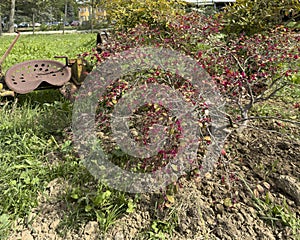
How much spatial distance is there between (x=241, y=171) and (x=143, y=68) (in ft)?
3.58

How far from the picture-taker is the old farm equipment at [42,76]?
3031 millimetres

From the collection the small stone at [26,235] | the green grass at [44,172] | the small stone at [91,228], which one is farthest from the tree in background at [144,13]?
the small stone at [26,235]

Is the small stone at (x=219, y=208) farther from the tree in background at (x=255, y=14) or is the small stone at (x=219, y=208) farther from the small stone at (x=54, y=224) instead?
the tree in background at (x=255, y=14)

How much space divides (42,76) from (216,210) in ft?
8.17

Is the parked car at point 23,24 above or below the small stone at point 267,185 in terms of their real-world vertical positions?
below

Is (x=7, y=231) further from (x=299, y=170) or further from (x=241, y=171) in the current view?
(x=299, y=170)

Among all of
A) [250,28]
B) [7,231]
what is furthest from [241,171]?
[250,28]

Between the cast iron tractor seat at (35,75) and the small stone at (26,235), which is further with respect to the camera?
the cast iron tractor seat at (35,75)

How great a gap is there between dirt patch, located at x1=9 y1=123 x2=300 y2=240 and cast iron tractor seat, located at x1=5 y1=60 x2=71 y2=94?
4.75 feet

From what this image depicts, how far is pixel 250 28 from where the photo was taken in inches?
149

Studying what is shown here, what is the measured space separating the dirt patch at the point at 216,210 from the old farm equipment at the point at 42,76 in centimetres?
140

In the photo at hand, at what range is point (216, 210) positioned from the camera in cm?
186

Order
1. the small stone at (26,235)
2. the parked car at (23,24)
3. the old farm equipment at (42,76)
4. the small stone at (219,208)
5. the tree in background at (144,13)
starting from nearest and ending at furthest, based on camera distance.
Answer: the small stone at (26,235) < the small stone at (219,208) < the old farm equipment at (42,76) < the tree in background at (144,13) < the parked car at (23,24)

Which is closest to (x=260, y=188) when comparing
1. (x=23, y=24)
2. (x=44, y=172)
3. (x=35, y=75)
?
(x=44, y=172)
